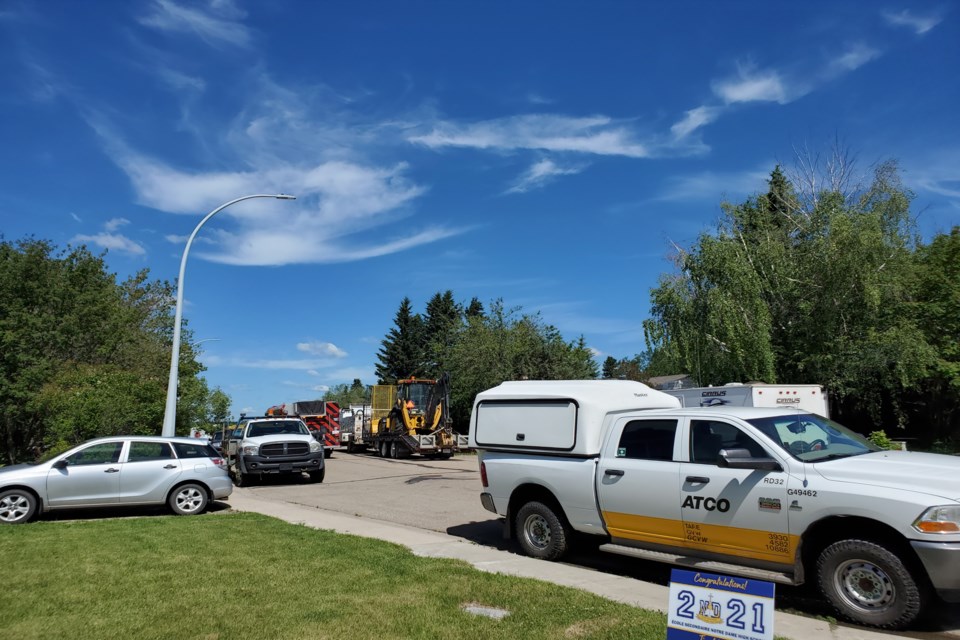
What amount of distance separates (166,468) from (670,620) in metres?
11.2

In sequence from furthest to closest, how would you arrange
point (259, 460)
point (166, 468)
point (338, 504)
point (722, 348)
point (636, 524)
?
point (722, 348) < point (259, 460) < point (338, 504) < point (166, 468) < point (636, 524)

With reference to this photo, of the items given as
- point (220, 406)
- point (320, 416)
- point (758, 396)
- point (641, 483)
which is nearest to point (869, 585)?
point (641, 483)

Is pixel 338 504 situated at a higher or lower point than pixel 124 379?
lower

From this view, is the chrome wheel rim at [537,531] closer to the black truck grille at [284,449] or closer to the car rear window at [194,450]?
the car rear window at [194,450]

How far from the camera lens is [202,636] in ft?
17.5

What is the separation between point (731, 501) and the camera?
6527 millimetres

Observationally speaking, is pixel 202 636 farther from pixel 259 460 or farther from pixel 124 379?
pixel 124 379

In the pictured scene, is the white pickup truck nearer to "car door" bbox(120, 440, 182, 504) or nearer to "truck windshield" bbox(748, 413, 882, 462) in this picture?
"truck windshield" bbox(748, 413, 882, 462)

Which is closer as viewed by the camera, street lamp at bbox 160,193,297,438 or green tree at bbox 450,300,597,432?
street lamp at bbox 160,193,297,438

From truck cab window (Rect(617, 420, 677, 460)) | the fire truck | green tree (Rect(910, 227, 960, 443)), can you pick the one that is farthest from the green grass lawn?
the fire truck

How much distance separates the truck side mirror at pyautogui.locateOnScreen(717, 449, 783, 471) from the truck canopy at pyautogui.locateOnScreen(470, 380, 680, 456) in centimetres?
192

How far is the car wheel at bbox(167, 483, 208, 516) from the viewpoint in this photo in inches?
497

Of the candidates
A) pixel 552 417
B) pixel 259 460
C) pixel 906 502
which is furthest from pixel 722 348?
pixel 906 502

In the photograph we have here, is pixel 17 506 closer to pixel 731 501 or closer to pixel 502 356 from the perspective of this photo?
pixel 731 501
